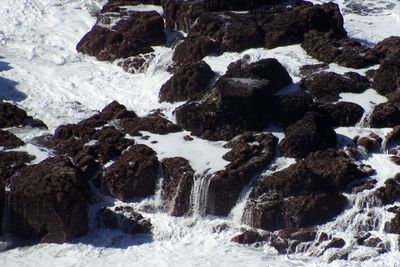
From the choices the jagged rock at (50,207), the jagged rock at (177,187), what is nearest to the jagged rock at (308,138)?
the jagged rock at (177,187)

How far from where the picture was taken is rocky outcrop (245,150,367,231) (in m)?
30.1

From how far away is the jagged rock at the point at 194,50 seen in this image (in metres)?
37.9

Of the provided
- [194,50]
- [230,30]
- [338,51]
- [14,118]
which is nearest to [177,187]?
[14,118]

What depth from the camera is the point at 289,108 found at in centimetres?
3316

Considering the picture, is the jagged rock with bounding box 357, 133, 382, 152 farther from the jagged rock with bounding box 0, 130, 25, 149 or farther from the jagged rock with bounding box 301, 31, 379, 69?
the jagged rock with bounding box 0, 130, 25, 149

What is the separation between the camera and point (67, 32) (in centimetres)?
4238

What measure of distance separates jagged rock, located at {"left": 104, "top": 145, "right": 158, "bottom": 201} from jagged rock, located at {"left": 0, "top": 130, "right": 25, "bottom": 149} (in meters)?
3.14

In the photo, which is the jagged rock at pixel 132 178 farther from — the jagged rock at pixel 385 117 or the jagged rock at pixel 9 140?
the jagged rock at pixel 385 117

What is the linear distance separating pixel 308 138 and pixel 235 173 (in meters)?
2.41

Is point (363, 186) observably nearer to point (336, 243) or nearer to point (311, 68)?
point (336, 243)

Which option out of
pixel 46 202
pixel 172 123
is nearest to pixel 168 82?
pixel 172 123

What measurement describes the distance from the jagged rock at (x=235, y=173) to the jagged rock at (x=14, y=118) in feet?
21.0

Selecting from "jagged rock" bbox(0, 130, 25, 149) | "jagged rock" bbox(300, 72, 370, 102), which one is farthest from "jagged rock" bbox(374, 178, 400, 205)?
"jagged rock" bbox(0, 130, 25, 149)

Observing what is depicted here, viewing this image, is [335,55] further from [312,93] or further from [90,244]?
[90,244]
